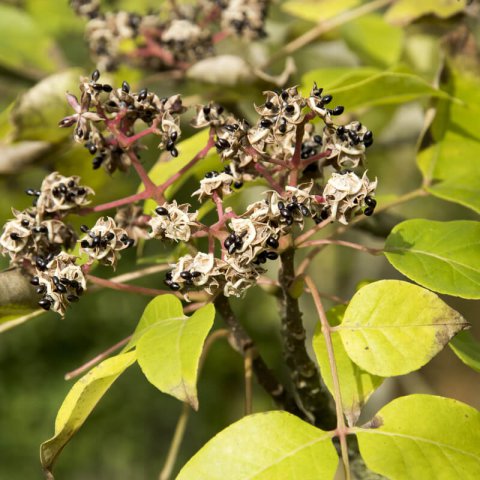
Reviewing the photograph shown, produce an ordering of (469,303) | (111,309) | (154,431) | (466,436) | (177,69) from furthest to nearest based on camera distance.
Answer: (469,303), (154,431), (111,309), (177,69), (466,436)

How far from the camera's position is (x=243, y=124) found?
81cm

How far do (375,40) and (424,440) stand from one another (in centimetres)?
109

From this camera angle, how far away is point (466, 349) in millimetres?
877

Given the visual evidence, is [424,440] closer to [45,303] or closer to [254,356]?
[254,356]

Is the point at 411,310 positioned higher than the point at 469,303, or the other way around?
the point at 411,310

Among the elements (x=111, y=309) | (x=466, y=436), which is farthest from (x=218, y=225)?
(x=111, y=309)

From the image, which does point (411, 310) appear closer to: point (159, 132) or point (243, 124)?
point (243, 124)

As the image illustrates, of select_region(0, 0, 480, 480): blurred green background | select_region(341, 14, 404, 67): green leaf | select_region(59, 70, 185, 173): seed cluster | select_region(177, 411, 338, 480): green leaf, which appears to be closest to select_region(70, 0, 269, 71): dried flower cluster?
select_region(0, 0, 480, 480): blurred green background

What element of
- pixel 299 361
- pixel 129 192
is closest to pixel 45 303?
pixel 299 361

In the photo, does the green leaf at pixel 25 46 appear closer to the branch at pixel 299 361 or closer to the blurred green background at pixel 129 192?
the blurred green background at pixel 129 192

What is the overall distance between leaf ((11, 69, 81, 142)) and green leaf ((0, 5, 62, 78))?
468 millimetres

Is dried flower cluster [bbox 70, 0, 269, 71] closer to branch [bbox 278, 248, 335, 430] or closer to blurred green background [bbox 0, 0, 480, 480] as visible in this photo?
blurred green background [bbox 0, 0, 480, 480]

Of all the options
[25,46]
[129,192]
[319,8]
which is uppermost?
[319,8]

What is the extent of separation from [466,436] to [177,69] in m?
1.08
